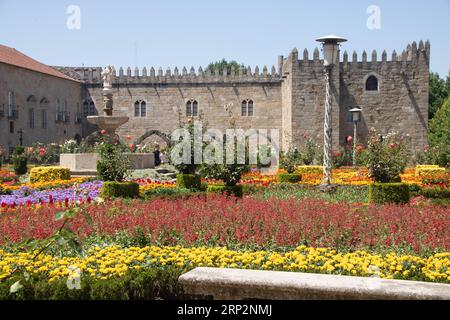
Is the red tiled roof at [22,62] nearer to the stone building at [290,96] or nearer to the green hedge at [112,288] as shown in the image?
the stone building at [290,96]

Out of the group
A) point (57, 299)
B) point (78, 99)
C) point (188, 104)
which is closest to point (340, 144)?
point (188, 104)

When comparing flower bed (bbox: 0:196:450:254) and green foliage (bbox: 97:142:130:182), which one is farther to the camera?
green foliage (bbox: 97:142:130:182)

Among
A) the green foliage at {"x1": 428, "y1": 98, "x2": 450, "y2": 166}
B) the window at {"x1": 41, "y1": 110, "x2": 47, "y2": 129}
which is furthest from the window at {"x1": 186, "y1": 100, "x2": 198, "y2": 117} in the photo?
the green foliage at {"x1": 428, "y1": 98, "x2": 450, "y2": 166}

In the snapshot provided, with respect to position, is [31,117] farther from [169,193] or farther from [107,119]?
[169,193]

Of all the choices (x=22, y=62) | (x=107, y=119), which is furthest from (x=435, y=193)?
(x=22, y=62)

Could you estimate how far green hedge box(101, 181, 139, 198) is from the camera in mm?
12109

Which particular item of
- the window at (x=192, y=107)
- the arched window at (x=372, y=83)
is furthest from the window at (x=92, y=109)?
the arched window at (x=372, y=83)

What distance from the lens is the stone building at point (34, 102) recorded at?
3050cm

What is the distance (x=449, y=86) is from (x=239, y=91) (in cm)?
2134

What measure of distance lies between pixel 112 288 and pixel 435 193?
1014cm

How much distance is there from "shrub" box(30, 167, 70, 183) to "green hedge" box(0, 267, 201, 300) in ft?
39.8

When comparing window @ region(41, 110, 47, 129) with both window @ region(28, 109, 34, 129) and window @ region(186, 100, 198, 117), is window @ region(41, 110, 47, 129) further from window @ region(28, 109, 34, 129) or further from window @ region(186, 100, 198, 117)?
window @ region(186, 100, 198, 117)

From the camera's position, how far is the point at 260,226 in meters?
8.20

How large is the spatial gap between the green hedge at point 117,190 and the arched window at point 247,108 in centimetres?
2251
